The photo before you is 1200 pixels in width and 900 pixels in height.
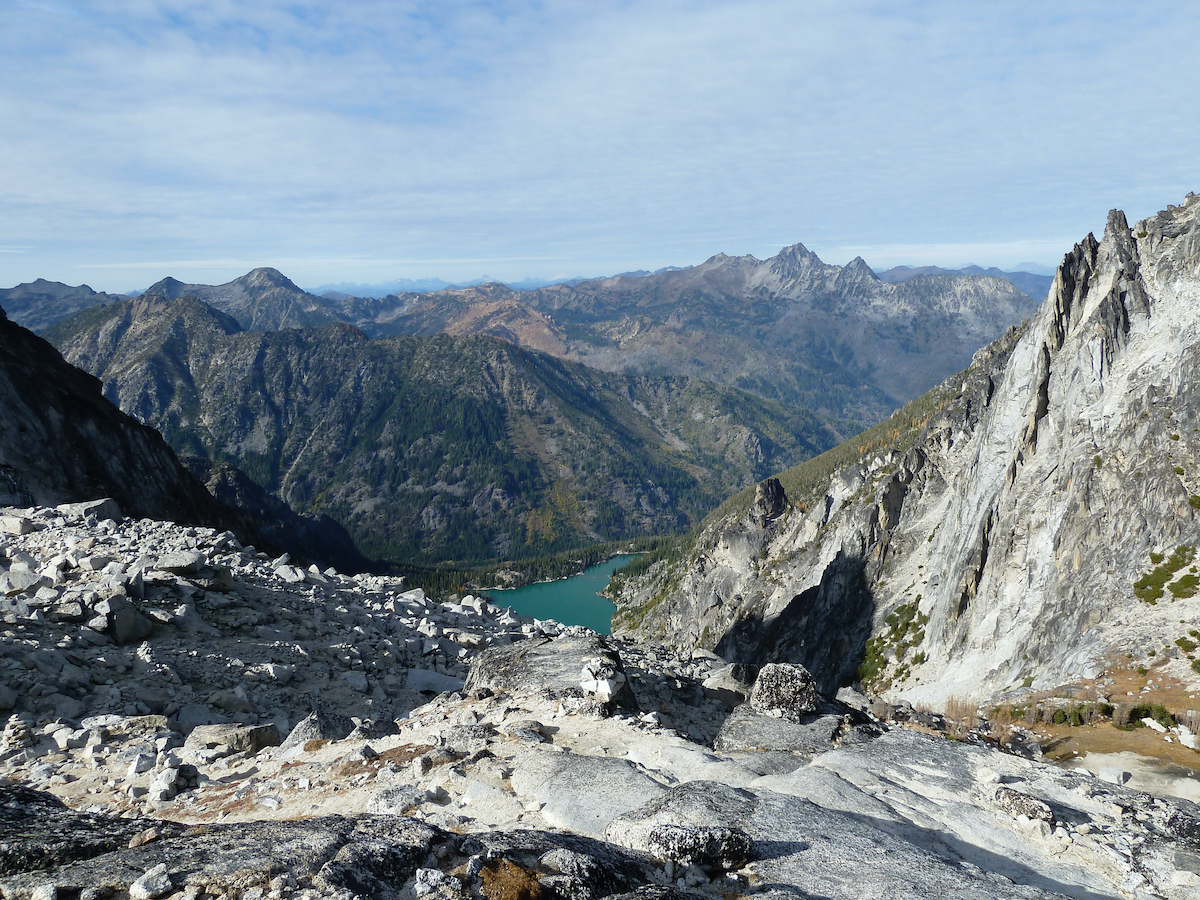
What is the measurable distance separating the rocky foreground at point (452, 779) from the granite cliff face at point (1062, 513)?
31633mm

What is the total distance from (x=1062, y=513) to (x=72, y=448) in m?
105

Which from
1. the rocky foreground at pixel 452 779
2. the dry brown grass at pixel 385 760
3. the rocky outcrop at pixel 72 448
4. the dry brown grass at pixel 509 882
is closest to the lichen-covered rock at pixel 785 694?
the rocky foreground at pixel 452 779

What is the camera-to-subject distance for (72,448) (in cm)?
6869

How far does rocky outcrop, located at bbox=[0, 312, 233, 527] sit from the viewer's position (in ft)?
193

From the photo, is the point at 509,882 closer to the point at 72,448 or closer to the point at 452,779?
the point at 452,779

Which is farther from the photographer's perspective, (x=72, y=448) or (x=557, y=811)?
(x=72, y=448)

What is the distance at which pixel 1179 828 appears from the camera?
1286cm

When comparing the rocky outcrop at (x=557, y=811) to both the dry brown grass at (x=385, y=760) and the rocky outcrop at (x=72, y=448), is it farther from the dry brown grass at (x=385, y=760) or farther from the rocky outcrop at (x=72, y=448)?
the rocky outcrop at (x=72, y=448)

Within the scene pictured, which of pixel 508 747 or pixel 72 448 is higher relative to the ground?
pixel 72 448

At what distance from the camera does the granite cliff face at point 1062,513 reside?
174 ft

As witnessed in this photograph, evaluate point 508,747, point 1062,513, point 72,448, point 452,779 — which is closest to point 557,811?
point 452,779

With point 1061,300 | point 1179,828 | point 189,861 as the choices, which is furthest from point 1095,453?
point 189,861

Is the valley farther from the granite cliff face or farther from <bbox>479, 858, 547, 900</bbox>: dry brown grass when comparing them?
the granite cliff face

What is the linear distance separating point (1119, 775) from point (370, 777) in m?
20.1
